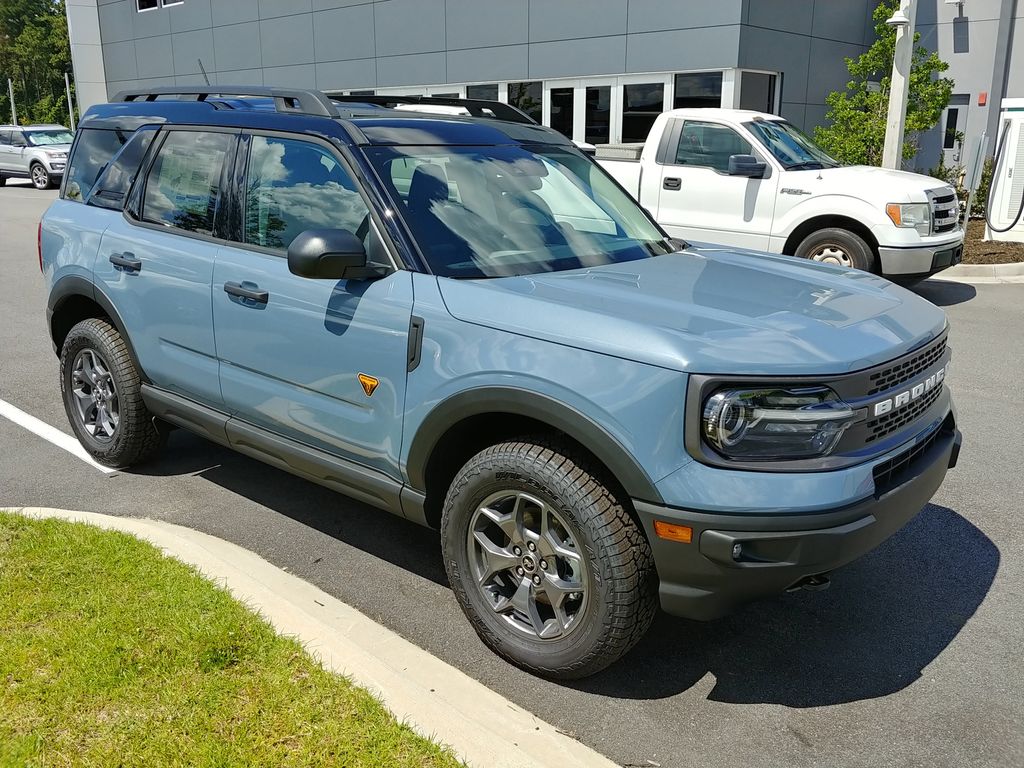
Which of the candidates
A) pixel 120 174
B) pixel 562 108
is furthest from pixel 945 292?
pixel 562 108

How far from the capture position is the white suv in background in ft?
86.8

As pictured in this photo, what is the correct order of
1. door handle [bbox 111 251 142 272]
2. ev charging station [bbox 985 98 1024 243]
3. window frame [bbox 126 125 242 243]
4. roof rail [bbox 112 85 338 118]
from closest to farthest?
roof rail [bbox 112 85 338 118] → window frame [bbox 126 125 242 243] → door handle [bbox 111 251 142 272] → ev charging station [bbox 985 98 1024 243]

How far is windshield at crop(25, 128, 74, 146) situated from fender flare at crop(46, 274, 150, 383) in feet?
82.7

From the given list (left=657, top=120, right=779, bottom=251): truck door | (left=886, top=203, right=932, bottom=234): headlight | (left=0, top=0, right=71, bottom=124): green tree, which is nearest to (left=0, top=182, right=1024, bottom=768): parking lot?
(left=886, top=203, right=932, bottom=234): headlight

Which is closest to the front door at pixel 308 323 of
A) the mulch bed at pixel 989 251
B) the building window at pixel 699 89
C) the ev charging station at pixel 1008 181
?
the mulch bed at pixel 989 251

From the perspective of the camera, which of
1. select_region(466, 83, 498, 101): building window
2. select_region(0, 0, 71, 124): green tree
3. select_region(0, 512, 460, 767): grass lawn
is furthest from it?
select_region(0, 0, 71, 124): green tree

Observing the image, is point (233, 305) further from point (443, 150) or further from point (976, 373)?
point (976, 373)

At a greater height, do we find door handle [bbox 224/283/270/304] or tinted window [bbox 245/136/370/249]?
tinted window [bbox 245/136/370/249]

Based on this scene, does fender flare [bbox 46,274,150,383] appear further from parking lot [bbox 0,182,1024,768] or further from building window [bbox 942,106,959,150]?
building window [bbox 942,106,959,150]

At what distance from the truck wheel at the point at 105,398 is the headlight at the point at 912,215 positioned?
7297 millimetres

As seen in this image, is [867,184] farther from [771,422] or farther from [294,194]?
[771,422]

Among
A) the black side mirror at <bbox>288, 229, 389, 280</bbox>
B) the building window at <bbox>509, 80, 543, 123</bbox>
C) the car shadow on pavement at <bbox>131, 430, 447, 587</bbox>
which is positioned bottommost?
the car shadow on pavement at <bbox>131, 430, 447, 587</bbox>

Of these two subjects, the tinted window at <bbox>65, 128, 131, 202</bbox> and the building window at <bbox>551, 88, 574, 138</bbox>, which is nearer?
the tinted window at <bbox>65, 128, 131, 202</bbox>

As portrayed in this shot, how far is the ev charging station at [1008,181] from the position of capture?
1323cm
